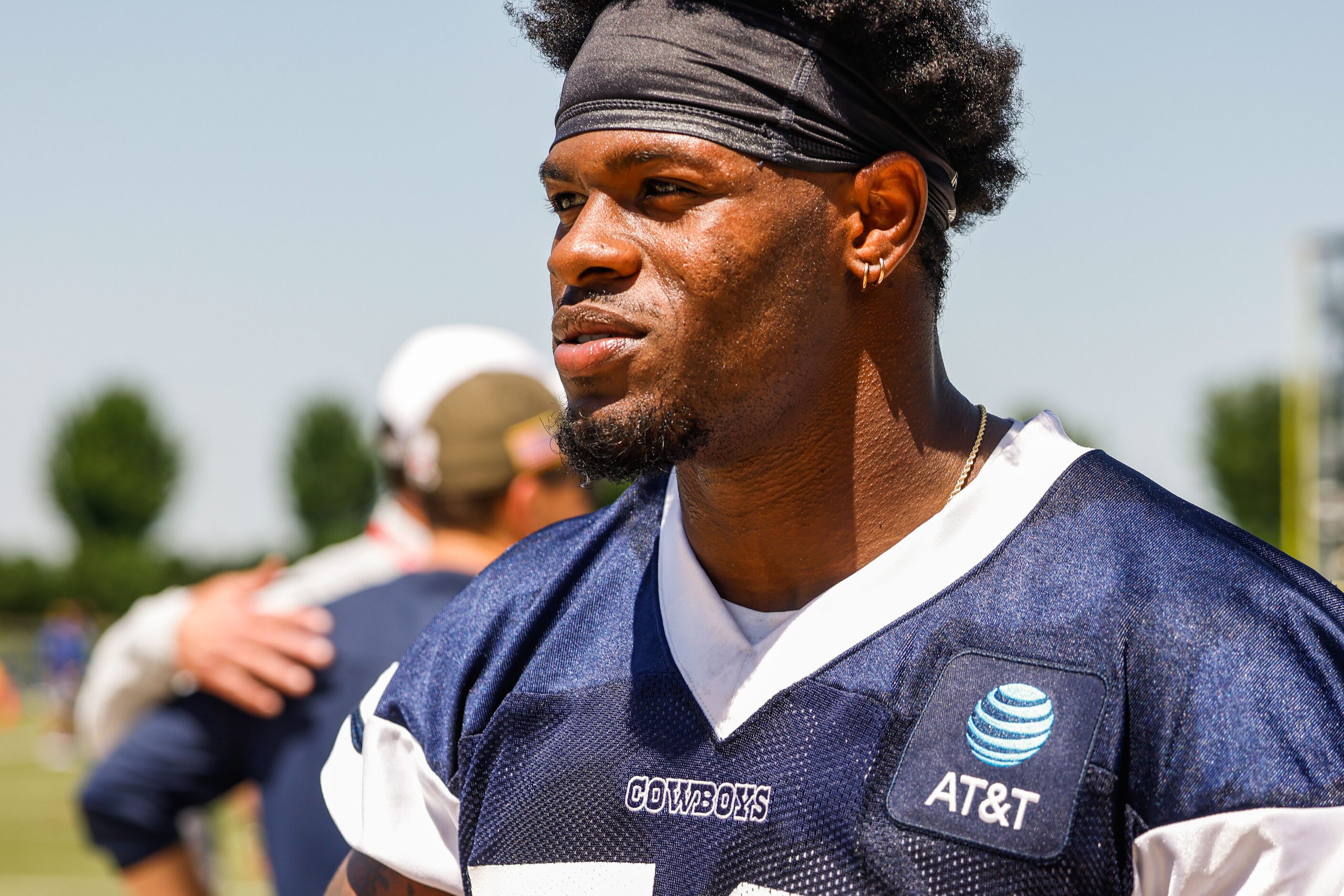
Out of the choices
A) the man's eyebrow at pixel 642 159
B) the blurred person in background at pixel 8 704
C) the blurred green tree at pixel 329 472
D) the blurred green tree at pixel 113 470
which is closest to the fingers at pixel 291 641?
the man's eyebrow at pixel 642 159

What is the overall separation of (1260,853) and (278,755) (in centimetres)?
234

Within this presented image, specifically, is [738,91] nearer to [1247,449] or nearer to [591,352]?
[591,352]

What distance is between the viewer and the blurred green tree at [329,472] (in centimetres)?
6262

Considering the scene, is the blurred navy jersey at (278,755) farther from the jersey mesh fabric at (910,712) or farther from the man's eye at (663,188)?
the man's eye at (663,188)

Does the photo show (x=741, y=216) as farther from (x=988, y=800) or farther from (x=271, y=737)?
(x=271, y=737)

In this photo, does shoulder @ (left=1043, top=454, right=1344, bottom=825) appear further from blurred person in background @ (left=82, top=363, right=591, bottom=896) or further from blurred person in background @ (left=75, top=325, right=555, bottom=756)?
blurred person in background @ (left=75, top=325, right=555, bottom=756)

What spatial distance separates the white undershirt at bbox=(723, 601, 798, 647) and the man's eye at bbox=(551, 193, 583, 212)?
638 mm

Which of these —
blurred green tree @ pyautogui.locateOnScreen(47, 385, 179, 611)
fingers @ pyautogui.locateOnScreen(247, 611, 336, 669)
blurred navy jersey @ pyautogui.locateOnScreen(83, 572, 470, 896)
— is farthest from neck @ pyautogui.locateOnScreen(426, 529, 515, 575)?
blurred green tree @ pyautogui.locateOnScreen(47, 385, 179, 611)

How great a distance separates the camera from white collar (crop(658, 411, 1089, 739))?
6.34 ft

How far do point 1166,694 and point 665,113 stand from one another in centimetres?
102

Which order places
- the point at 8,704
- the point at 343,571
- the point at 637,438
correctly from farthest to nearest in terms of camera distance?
the point at 8,704, the point at 343,571, the point at 637,438

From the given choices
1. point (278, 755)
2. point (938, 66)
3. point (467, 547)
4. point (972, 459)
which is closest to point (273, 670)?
point (278, 755)

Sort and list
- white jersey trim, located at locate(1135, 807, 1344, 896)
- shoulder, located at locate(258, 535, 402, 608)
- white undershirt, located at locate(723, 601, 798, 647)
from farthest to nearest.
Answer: shoulder, located at locate(258, 535, 402, 608) < white undershirt, located at locate(723, 601, 798, 647) < white jersey trim, located at locate(1135, 807, 1344, 896)

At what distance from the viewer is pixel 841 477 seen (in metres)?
2.07
